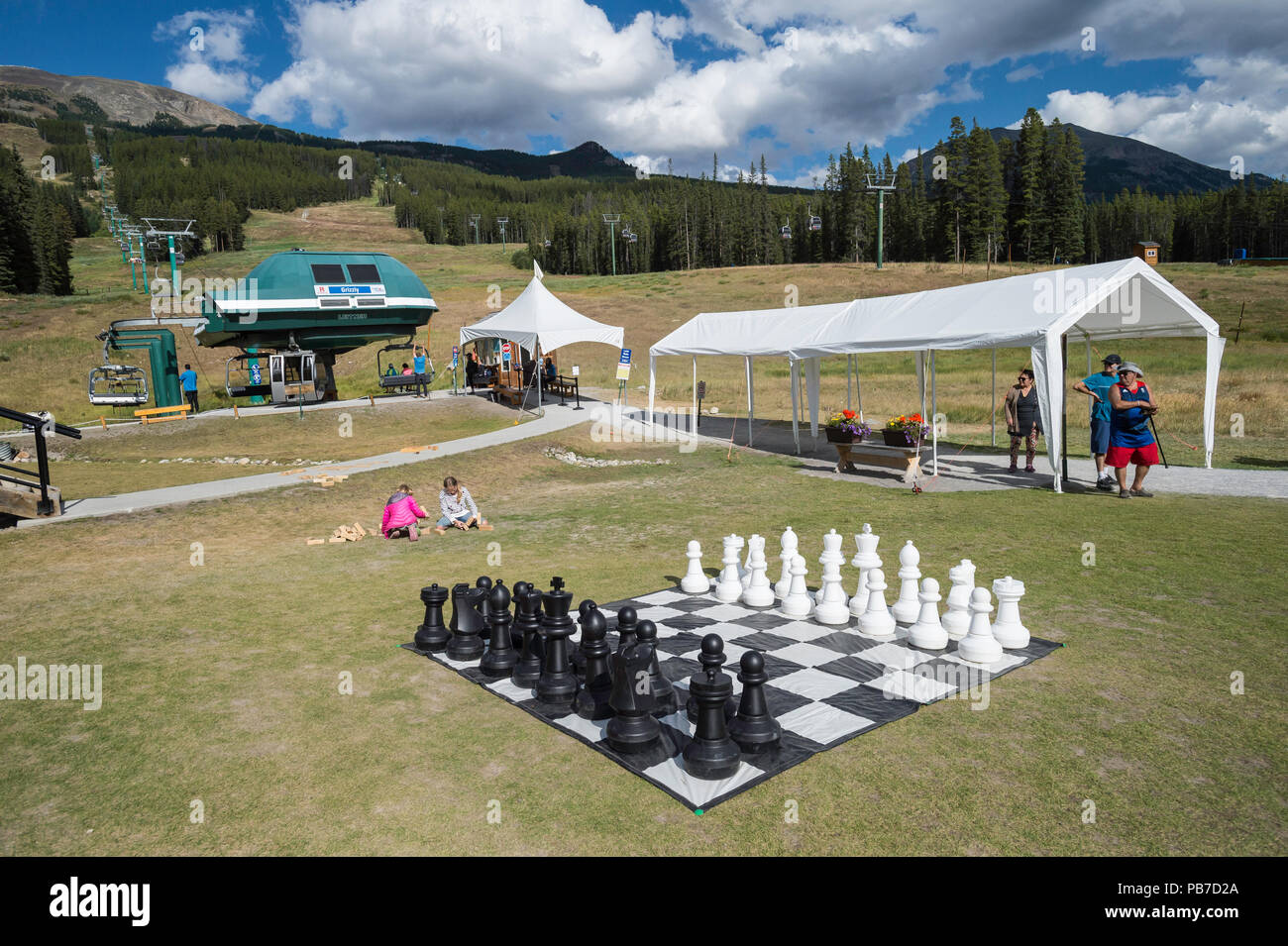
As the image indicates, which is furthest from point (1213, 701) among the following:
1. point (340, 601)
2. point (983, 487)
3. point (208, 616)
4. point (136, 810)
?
point (983, 487)

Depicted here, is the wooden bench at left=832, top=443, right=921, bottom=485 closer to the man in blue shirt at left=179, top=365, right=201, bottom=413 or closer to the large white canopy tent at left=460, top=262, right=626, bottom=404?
the large white canopy tent at left=460, top=262, right=626, bottom=404

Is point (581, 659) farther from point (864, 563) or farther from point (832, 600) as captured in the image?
point (864, 563)

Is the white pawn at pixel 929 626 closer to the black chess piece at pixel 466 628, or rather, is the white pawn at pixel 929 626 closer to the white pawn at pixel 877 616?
the white pawn at pixel 877 616

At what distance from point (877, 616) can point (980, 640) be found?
0.79m

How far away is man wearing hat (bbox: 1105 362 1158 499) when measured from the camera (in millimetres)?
11211

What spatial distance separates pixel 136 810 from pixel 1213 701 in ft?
20.3

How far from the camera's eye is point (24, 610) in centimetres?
748

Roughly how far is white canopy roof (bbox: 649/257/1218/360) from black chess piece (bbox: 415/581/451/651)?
35.0ft

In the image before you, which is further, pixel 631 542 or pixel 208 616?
pixel 631 542

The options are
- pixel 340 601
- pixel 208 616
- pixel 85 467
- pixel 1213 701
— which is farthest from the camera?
pixel 85 467

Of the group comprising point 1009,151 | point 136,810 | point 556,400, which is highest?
point 1009,151

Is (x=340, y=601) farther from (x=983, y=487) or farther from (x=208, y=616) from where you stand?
(x=983, y=487)

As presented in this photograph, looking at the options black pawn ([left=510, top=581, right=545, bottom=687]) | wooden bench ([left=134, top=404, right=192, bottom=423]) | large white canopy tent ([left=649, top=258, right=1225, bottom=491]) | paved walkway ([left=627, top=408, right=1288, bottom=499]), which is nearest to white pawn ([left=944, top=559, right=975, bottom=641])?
black pawn ([left=510, top=581, right=545, bottom=687])

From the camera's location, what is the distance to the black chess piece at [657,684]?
452 cm
